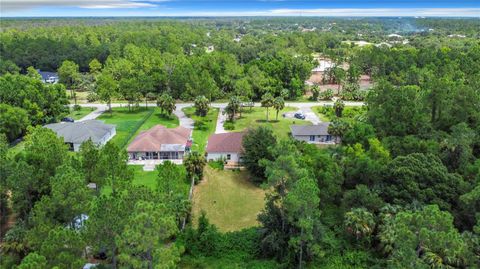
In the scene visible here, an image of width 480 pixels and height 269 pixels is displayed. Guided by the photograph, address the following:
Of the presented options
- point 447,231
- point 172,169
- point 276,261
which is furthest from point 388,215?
point 172,169

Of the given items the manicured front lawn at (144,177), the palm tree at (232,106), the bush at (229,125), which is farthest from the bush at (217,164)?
the palm tree at (232,106)

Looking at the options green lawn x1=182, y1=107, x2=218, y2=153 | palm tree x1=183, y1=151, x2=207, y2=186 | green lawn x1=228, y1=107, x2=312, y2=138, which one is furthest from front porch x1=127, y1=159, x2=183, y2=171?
green lawn x1=228, y1=107, x2=312, y2=138

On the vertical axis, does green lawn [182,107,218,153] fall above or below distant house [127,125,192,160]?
below

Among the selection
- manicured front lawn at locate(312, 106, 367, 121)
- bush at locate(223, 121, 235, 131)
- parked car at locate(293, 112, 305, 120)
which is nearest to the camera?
bush at locate(223, 121, 235, 131)

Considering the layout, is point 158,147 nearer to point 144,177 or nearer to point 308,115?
point 144,177

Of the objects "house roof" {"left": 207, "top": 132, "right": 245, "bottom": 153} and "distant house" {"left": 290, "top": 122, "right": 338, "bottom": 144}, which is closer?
"house roof" {"left": 207, "top": 132, "right": 245, "bottom": 153}

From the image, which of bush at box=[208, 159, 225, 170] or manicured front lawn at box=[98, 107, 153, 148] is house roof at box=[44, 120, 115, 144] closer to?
manicured front lawn at box=[98, 107, 153, 148]
